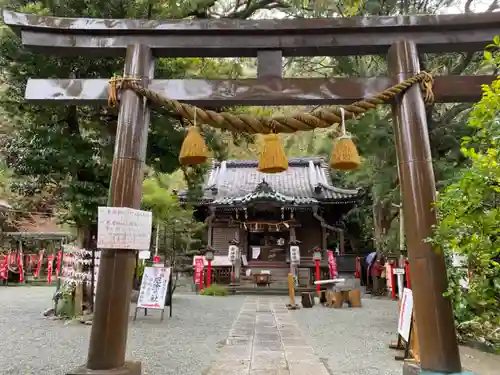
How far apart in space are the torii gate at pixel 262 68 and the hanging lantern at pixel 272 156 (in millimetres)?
481

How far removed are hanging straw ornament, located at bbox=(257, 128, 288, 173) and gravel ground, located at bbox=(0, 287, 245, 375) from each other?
255 cm

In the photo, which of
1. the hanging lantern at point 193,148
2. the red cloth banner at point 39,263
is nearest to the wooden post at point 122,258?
the hanging lantern at point 193,148

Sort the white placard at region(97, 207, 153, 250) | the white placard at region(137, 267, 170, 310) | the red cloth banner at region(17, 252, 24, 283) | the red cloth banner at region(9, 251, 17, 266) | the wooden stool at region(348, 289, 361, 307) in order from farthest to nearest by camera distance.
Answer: the red cloth banner at region(9, 251, 17, 266)
the red cloth banner at region(17, 252, 24, 283)
the wooden stool at region(348, 289, 361, 307)
the white placard at region(137, 267, 170, 310)
the white placard at region(97, 207, 153, 250)

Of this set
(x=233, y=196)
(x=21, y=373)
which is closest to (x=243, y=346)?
(x=21, y=373)

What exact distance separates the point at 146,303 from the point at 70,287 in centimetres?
179

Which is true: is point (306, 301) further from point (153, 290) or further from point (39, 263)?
point (39, 263)

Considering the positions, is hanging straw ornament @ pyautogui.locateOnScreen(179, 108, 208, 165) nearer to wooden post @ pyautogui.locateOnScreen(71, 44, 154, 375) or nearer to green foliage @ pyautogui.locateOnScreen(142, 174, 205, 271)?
wooden post @ pyautogui.locateOnScreen(71, 44, 154, 375)

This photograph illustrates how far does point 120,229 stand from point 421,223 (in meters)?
2.86

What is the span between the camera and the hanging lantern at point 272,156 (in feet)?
12.7

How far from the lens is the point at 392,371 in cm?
456

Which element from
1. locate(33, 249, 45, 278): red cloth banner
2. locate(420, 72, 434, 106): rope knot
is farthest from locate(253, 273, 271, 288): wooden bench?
locate(420, 72, 434, 106): rope knot

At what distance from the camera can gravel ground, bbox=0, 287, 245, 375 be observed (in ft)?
15.5

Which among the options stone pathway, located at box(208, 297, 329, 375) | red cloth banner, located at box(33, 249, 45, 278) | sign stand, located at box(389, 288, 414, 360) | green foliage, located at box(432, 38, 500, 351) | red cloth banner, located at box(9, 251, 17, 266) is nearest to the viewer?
green foliage, located at box(432, 38, 500, 351)

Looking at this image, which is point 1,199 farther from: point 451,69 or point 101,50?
point 451,69
